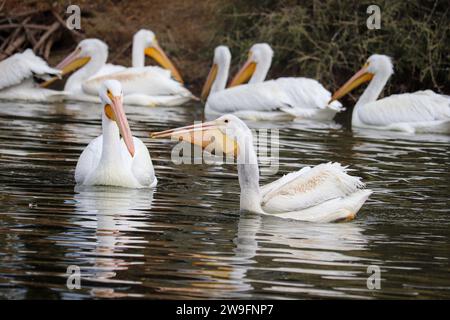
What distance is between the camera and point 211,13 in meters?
16.7

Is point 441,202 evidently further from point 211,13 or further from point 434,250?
point 211,13

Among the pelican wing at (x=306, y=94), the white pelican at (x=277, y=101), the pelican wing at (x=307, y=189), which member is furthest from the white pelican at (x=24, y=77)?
the pelican wing at (x=307, y=189)

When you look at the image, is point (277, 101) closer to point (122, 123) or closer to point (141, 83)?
point (141, 83)

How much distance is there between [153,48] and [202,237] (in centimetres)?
967

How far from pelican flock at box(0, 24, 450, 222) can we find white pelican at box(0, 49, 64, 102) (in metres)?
0.01

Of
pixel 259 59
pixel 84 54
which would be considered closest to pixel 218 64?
pixel 259 59

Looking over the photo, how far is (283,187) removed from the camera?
22.4 feet

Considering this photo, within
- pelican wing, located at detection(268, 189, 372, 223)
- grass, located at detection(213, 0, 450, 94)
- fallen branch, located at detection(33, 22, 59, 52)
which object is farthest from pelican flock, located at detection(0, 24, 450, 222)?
grass, located at detection(213, 0, 450, 94)

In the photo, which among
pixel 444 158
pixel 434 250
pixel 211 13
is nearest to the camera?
pixel 434 250

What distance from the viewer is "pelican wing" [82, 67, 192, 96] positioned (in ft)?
47.3

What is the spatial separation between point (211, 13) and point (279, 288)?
39.2 ft

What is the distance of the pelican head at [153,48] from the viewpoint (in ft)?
50.1

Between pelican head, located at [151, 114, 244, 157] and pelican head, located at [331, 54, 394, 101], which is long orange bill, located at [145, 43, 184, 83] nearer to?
pelican head, located at [331, 54, 394, 101]
